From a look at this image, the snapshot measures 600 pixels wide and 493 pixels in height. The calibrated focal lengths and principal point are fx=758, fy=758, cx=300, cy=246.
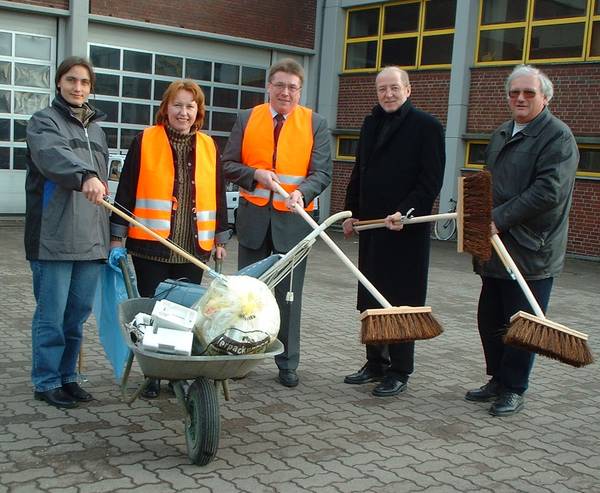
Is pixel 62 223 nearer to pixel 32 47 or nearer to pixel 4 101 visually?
pixel 4 101

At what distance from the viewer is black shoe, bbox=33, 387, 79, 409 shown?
452 cm

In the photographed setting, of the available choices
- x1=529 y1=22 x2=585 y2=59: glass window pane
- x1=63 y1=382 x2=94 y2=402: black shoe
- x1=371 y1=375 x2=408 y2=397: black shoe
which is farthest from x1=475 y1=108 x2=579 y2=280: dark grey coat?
x1=529 y1=22 x2=585 y2=59: glass window pane

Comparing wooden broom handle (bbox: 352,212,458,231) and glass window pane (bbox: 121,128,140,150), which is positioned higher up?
glass window pane (bbox: 121,128,140,150)

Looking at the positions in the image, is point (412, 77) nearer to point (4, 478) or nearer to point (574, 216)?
point (574, 216)

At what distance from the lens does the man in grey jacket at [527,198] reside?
467 centimetres

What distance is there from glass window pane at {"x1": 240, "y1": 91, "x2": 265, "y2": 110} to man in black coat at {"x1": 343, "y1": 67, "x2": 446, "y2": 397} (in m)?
14.3

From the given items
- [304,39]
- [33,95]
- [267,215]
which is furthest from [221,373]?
[304,39]

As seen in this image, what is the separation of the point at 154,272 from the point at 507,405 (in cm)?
241

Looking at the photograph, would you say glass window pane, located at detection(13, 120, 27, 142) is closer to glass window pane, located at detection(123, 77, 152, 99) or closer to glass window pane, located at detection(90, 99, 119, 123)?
glass window pane, located at detection(90, 99, 119, 123)

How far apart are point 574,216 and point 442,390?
10718 millimetres

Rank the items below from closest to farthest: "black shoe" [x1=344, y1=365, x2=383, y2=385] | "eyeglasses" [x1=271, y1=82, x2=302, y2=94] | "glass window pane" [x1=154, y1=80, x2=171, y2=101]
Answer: "eyeglasses" [x1=271, y1=82, x2=302, y2=94], "black shoe" [x1=344, y1=365, x2=383, y2=385], "glass window pane" [x1=154, y1=80, x2=171, y2=101]

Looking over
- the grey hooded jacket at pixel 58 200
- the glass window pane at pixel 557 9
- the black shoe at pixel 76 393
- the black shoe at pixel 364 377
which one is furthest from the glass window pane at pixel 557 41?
the black shoe at pixel 76 393

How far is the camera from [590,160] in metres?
14.9

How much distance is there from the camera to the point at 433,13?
1747 centimetres
